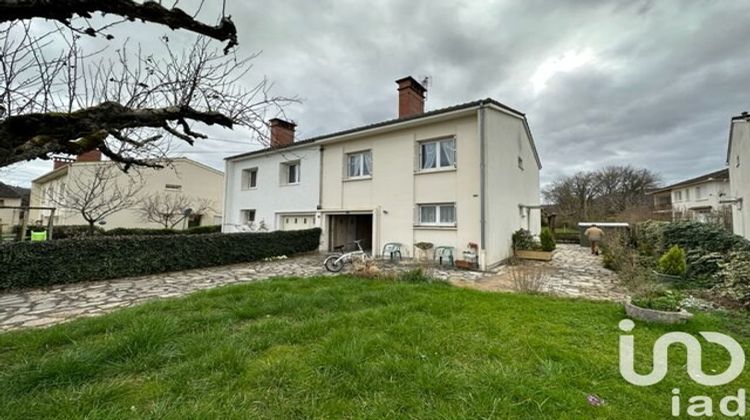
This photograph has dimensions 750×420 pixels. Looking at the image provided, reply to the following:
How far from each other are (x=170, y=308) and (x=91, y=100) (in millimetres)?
3172

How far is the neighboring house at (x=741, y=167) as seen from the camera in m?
9.83

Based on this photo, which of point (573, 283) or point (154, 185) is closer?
point (573, 283)

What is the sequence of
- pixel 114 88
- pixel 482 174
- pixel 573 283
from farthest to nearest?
1. pixel 482 174
2. pixel 573 283
3. pixel 114 88

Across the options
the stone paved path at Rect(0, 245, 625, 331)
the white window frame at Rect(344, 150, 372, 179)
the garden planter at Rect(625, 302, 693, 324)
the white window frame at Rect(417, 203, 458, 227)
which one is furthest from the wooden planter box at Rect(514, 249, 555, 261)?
the garden planter at Rect(625, 302, 693, 324)

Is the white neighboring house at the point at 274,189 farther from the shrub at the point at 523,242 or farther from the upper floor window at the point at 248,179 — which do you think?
the shrub at the point at 523,242

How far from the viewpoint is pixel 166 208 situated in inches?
893

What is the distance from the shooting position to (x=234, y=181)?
19.5 metres

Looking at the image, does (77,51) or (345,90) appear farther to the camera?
(345,90)

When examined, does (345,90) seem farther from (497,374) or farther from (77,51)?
(497,374)

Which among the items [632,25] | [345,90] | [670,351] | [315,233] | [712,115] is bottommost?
[670,351]

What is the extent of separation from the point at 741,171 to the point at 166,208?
30406mm

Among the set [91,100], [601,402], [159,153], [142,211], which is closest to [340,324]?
[601,402]

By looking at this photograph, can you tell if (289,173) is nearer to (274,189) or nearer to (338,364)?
(274,189)

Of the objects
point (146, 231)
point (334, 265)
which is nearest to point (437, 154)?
point (334, 265)
